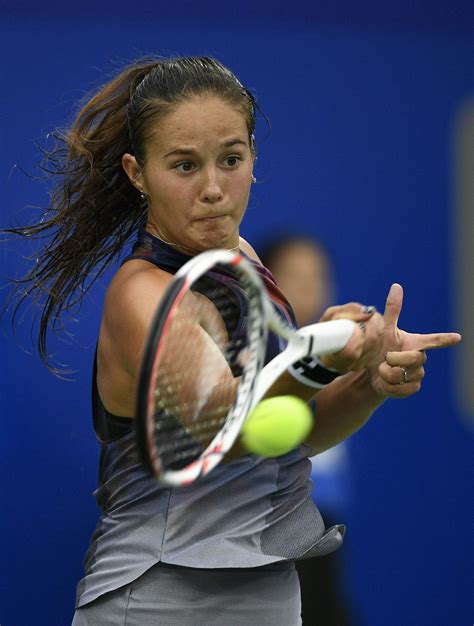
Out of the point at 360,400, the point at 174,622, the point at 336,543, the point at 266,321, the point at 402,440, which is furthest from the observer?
the point at 402,440

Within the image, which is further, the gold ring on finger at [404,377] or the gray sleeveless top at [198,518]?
the gold ring on finger at [404,377]

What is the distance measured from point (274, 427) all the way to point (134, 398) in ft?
1.11

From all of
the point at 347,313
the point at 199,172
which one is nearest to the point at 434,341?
the point at 347,313

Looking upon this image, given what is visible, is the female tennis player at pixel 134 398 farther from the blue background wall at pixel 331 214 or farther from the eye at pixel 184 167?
the blue background wall at pixel 331 214

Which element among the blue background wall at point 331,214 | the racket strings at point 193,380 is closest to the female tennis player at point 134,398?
the racket strings at point 193,380

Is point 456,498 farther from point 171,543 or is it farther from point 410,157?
point 171,543

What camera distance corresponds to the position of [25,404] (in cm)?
272

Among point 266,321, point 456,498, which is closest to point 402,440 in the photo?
point 456,498

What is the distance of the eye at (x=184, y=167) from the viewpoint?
1.91 meters

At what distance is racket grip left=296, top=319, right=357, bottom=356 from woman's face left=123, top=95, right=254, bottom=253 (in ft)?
0.97

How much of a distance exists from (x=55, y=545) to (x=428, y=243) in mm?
1220

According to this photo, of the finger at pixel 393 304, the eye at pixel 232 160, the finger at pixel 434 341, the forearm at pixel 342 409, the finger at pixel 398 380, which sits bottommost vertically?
the forearm at pixel 342 409

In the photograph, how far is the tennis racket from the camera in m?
1.52

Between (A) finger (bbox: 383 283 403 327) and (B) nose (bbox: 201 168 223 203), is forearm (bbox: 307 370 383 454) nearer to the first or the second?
(A) finger (bbox: 383 283 403 327)
